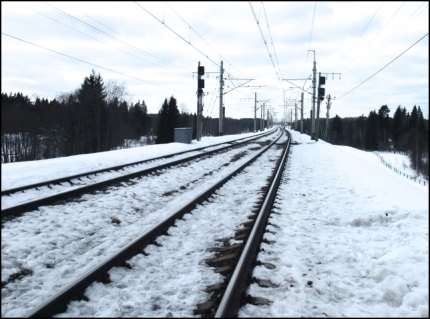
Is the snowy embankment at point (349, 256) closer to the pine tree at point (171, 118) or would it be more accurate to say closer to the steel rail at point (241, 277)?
the steel rail at point (241, 277)

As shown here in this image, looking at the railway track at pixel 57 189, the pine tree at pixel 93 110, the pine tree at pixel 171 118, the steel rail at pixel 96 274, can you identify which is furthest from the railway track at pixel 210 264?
the pine tree at pixel 171 118

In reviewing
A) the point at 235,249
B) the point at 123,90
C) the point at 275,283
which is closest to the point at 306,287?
the point at 275,283

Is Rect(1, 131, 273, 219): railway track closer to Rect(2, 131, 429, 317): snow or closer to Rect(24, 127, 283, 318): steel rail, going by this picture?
Rect(2, 131, 429, 317): snow

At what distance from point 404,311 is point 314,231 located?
2437 millimetres

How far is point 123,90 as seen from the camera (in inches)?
2672

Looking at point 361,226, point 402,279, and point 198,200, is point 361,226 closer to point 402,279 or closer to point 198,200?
point 402,279

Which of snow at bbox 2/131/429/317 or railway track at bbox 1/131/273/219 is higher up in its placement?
railway track at bbox 1/131/273/219

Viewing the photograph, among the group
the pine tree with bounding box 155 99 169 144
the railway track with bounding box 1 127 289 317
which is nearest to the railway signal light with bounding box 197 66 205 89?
the railway track with bounding box 1 127 289 317

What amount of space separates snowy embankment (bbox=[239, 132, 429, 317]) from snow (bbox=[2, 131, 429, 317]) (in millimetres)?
14

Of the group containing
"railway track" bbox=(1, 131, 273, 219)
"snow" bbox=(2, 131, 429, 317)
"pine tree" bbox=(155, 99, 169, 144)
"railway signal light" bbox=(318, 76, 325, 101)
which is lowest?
"snow" bbox=(2, 131, 429, 317)

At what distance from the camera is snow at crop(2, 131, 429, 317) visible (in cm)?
340

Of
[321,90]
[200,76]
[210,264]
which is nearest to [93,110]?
[200,76]

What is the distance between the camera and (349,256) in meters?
4.53

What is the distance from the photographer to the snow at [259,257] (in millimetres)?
3396
